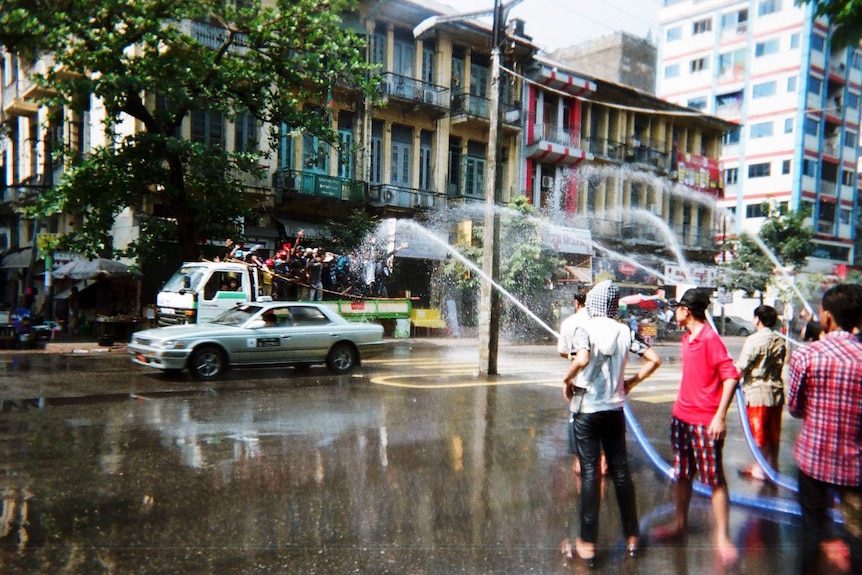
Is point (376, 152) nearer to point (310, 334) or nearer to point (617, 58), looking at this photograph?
point (310, 334)

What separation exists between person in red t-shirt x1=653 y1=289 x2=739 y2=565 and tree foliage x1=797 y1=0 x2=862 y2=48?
3056 mm

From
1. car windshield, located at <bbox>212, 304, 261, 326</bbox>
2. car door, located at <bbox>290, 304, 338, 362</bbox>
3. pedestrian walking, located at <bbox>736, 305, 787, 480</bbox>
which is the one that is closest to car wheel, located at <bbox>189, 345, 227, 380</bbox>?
car windshield, located at <bbox>212, 304, 261, 326</bbox>

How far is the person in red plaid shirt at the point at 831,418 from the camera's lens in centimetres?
363

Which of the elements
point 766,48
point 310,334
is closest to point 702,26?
point 766,48

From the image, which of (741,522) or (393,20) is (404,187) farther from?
(741,522)

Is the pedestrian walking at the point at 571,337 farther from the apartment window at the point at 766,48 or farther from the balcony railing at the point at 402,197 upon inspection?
the apartment window at the point at 766,48

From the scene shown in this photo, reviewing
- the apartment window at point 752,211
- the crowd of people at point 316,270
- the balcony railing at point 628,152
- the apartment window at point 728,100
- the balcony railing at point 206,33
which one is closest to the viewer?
the crowd of people at point 316,270

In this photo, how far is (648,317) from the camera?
32.2 metres

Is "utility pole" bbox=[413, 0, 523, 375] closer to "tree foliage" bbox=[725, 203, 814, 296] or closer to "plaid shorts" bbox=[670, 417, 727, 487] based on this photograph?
"plaid shorts" bbox=[670, 417, 727, 487]

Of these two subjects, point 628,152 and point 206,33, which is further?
point 628,152

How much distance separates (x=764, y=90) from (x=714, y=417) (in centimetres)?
4853

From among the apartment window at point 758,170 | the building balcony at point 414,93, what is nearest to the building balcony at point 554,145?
the building balcony at point 414,93

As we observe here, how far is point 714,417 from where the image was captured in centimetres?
479

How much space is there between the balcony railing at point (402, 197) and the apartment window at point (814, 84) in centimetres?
2619
